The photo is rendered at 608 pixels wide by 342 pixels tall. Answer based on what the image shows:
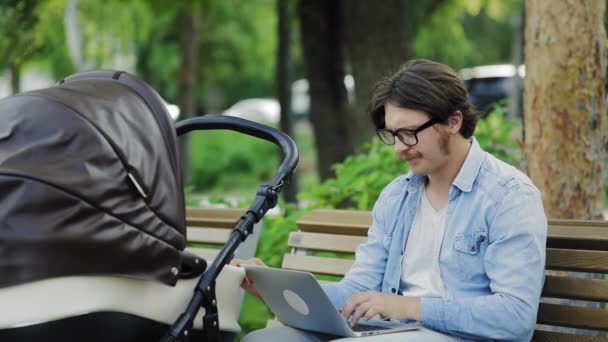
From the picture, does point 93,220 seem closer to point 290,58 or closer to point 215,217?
point 215,217

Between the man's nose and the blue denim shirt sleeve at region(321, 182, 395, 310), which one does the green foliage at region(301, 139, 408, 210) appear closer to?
the blue denim shirt sleeve at region(321, 182, 395, 310)

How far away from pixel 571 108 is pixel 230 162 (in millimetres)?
14776

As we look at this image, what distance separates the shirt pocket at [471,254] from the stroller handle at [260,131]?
1.95 feet

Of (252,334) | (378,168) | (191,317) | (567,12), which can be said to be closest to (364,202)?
(378,168)

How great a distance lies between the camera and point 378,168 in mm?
4887

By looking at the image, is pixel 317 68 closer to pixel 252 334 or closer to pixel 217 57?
pixel 252 334

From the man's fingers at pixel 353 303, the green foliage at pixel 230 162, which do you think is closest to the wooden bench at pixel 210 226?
the man's fingers at pixel 353 303

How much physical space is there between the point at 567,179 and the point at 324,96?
5093 mm

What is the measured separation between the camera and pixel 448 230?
2924 mm

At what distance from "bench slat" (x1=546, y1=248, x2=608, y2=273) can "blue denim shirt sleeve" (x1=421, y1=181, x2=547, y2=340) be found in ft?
0.91

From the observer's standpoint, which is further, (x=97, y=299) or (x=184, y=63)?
(x=184, y=63)

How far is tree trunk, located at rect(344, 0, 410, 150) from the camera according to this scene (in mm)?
7602


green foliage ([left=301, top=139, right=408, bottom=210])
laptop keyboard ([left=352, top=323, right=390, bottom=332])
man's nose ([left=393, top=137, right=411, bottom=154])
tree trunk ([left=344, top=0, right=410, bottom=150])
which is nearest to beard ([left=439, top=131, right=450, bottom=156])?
man's nose ([left=393, top=137, right=411, bottom=154])

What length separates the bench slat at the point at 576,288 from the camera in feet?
9.61
